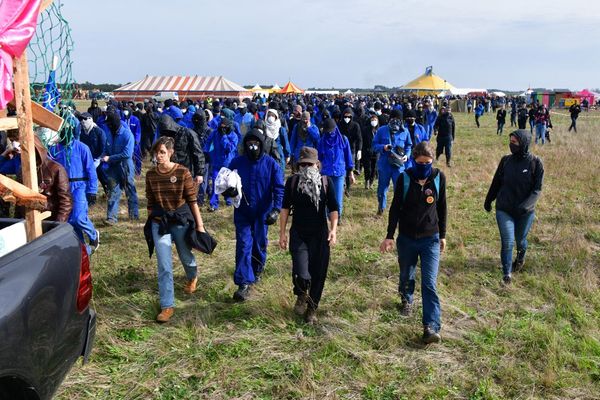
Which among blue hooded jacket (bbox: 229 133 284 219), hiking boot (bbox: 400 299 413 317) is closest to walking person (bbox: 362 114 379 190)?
blue hooded jacket (bbox: 229 133 284 219)

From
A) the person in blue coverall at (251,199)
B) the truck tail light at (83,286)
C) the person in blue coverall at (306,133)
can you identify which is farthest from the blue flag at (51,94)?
the person in blue coverall at (306,133)

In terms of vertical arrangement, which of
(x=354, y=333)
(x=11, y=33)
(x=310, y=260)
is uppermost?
(x=11, y=33)

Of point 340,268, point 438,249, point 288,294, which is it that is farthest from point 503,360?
point 340,268

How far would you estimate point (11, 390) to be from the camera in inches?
91.8

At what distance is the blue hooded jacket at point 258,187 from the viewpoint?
516 cm

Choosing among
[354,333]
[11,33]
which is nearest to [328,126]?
[354,333]

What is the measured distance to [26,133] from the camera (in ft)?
9.09

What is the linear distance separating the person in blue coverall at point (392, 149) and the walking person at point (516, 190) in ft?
8.30

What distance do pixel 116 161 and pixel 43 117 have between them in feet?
16.5

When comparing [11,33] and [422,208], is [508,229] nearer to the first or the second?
[422,208]

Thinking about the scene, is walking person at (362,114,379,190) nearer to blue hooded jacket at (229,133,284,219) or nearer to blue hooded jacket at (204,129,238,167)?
blue hooded jacket at (204,129,238,167)

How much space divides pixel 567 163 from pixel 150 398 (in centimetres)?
1405

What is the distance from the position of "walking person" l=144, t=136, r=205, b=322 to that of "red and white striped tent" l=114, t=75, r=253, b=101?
124 feet

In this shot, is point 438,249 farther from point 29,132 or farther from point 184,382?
point 29,132
